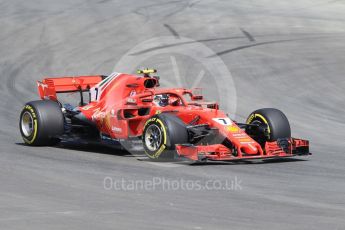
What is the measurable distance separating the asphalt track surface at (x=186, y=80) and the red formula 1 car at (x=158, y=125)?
28 centimetres

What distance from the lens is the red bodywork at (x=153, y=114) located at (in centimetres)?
1461

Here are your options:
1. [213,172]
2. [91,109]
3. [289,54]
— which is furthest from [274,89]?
[213,172]

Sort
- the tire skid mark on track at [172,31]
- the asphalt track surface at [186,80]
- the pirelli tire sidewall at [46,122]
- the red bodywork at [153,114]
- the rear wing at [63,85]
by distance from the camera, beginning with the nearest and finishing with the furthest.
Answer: the asphalt track surface at [186,80], the red bodywork at [153,114], the pirelli tire sidewall at [46,122], the rear wing at [63,85], the tire skid mark on track at [172,31]

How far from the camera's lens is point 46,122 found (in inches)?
643

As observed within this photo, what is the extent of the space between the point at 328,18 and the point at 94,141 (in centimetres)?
1803

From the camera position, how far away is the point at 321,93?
24.0 m

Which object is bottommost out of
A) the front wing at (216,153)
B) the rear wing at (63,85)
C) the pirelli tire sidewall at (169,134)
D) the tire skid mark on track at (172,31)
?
the front wing at (216,153)

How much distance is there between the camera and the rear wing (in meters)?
18.1

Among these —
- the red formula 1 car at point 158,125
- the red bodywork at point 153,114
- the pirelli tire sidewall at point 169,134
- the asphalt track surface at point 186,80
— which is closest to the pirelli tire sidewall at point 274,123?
the red formula 1 car at point 158,125

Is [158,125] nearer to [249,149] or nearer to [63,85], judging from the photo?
[249,149]

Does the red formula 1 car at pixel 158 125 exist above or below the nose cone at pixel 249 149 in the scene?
above

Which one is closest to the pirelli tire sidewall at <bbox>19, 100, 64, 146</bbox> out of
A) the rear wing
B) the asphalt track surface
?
the asphalt track surface

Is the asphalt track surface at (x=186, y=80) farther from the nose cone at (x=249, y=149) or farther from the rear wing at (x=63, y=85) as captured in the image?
the rear wing at (x=63, y=85)

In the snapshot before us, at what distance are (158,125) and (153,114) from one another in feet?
3.23
